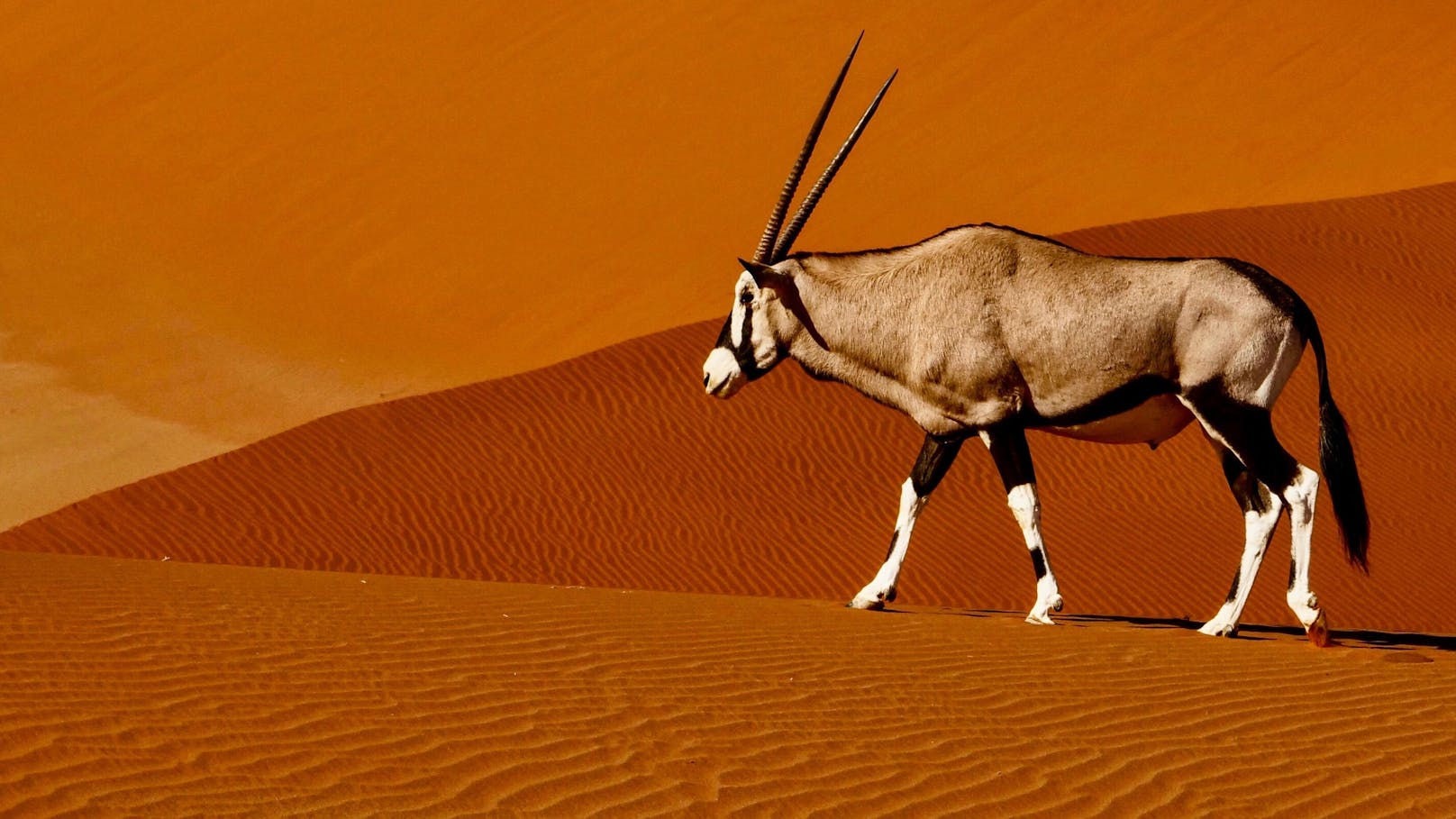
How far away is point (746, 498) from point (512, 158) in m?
21.6

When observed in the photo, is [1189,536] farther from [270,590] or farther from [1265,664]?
[270,590]

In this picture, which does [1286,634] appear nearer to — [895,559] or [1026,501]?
[1026,501]

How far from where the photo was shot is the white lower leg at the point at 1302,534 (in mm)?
11195

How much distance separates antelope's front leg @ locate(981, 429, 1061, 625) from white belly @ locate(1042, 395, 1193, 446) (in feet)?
0.86

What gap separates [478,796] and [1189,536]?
13.3m

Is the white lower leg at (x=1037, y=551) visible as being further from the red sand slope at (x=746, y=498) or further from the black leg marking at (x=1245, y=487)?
the red sand slope at (x=746, y=498)

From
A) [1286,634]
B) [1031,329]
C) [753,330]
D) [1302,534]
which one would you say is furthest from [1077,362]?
[1286,634]

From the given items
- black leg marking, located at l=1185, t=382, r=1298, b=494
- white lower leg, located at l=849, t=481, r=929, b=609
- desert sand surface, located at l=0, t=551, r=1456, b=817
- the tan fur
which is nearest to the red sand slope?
white lower leg, located at l=849, t=481, r=929, b=609

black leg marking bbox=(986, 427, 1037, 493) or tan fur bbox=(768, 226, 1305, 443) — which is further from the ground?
tan fur bbox=(768, 226, 1305, 443)

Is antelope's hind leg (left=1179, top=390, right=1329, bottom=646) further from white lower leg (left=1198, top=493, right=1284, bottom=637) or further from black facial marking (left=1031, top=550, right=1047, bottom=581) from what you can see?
black facial marking (left=1031, top=550, right=1047, bottom=581)

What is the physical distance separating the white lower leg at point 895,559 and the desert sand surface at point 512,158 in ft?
44.8

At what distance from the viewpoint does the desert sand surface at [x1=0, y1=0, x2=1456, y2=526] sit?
97.6 feet

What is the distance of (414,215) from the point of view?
36969mm

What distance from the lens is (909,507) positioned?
1202 centimetres
